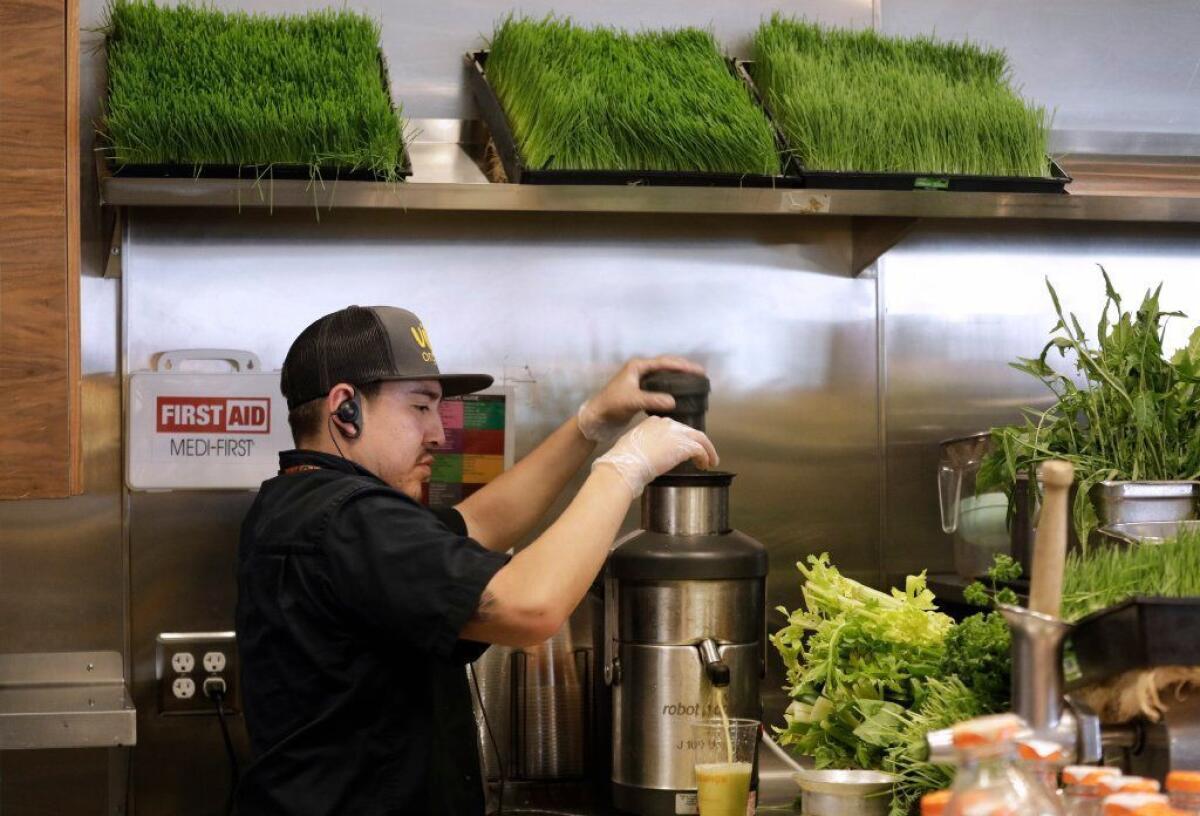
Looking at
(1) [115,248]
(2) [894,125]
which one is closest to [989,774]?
(2) [894,125]

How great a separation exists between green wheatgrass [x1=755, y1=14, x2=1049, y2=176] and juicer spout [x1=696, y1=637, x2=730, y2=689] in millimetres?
1004

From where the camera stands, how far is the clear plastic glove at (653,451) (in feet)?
7.03

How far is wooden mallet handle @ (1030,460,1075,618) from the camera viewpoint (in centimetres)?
113


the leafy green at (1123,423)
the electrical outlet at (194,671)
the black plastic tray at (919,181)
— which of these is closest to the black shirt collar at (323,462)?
the electrical outlet at (194,671)

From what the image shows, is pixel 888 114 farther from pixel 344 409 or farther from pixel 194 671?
pixel 194 671

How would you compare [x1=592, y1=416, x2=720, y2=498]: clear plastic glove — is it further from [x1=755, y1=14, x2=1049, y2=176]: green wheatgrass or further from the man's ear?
[x1=755, y1=14, x2=1049, y2=176]: green wheatgrass

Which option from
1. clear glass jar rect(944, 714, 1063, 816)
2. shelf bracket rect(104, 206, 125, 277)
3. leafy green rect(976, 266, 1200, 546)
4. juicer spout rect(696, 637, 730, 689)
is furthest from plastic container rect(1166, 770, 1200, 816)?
shelf bracket rect(104, 206, 125, 277)

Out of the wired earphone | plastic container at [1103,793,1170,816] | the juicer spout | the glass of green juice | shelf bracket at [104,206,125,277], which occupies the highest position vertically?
shelf bracket at [104,206,125,277]

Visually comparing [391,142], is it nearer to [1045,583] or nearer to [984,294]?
[984,294]

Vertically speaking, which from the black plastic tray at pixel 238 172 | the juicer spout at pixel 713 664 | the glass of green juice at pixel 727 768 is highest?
the black plastic tray at pixel 238 172

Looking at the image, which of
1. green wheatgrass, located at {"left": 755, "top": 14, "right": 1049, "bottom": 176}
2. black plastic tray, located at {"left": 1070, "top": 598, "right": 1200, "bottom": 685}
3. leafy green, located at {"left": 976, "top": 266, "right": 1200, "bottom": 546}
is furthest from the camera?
green wheatgrass, located at {"left": 755, "top": 14, "right": 1049, "bottom": 176}

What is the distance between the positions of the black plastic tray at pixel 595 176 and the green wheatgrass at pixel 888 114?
14 cm

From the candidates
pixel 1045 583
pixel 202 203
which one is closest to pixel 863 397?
pixel 202 203

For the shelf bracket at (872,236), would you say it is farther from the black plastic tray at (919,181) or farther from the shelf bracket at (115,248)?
the shelf bracket at (115,248)
